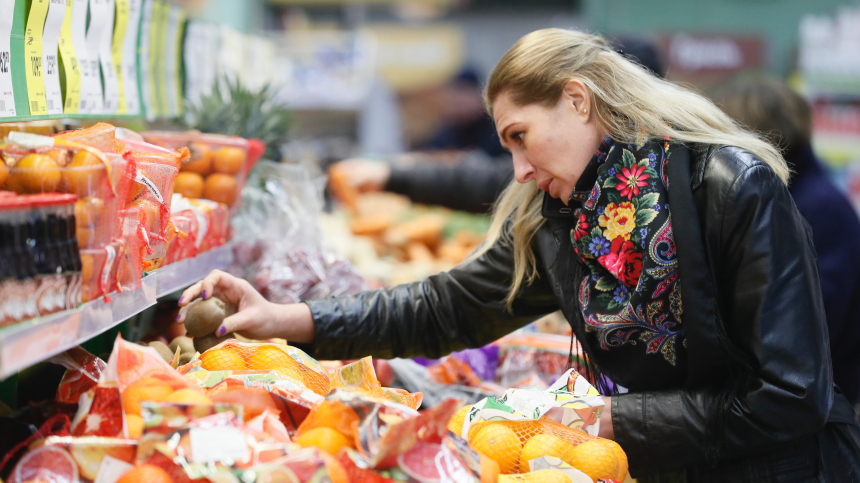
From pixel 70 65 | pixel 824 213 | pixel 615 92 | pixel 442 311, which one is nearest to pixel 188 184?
pixel 70 65

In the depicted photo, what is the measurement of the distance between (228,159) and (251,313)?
57 cm

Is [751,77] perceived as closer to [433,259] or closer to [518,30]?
[433,259]

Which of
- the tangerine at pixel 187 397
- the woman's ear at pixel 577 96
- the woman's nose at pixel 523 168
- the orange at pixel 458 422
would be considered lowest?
the orange at pixel 458 422

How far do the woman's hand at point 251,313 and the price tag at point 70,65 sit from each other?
0.57 m

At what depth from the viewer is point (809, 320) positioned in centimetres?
145

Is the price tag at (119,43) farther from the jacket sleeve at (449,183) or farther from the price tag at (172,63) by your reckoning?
the jacket sleeve at (449,183)

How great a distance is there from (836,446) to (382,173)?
3.00 meters

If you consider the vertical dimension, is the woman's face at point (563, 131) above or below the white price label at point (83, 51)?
below

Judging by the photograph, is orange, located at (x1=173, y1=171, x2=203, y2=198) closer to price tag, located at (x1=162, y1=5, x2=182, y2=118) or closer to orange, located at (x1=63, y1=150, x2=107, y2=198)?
price tag, located at (x1=162, y1=5, x2=182, y2=118)

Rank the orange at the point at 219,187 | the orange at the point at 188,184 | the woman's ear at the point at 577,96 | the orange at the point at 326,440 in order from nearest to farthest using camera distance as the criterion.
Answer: the orange at the point at 326,440, the woman's ear at the point at 577,96, the orange at the point at 188,184, the orange at the point at 219,187

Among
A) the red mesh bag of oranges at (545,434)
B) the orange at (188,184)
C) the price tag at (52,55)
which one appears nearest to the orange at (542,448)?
the red mesh bag of oranges at (545,434)

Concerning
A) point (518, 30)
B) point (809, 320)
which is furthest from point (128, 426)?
point (518, 30)

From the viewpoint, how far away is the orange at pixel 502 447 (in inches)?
55.6

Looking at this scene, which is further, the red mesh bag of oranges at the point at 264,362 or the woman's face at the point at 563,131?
the woman's face at the point at 563,131
